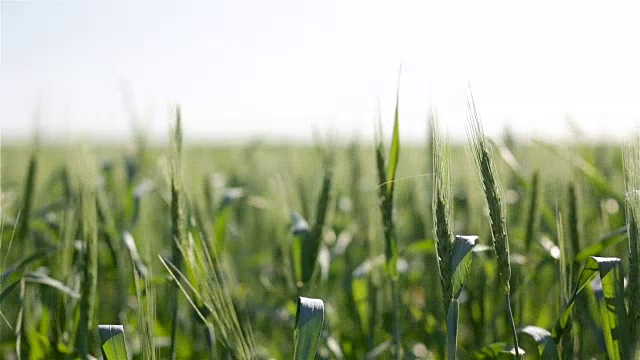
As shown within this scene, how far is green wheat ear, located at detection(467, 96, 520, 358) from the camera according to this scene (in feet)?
3.84

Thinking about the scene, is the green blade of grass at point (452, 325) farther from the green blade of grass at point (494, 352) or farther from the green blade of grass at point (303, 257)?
the green blade of grass at point (303, 257)

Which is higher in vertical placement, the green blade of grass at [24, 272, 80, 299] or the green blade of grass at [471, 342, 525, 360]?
the green blade of grass at [24, 272, 80, 299]

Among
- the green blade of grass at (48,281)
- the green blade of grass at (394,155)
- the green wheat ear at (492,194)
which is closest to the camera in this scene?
the green wheat ear at (492,194)

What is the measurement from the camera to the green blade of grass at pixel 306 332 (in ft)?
3.94

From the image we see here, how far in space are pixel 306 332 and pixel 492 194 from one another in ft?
1.28

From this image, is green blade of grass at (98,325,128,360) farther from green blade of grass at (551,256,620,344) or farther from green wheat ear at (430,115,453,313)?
green blade of grass at (551,256,620,344)

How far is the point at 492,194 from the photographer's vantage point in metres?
1.17

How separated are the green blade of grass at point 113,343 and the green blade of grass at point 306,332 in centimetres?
30

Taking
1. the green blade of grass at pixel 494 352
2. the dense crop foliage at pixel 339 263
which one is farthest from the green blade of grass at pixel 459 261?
the green blade of grass at pixel 494 352

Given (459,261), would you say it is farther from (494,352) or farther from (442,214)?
(494,352)

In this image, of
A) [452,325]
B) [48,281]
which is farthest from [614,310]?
[48,281]

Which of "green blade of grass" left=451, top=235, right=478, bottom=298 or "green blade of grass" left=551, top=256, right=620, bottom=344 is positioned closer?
"green blade of grass" left=451, top=235, right=478, bottom=298

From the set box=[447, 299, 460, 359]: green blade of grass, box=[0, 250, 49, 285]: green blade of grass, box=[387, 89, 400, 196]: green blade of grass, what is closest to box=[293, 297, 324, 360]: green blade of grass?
box=[447, 299, 460, 359]: green blade of grass

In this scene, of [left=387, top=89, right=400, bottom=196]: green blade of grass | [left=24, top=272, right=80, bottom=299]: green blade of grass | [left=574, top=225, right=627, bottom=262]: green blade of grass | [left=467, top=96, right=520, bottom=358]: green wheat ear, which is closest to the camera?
[left=467, top=96, right=520, bottom=358]: green wheat ear
